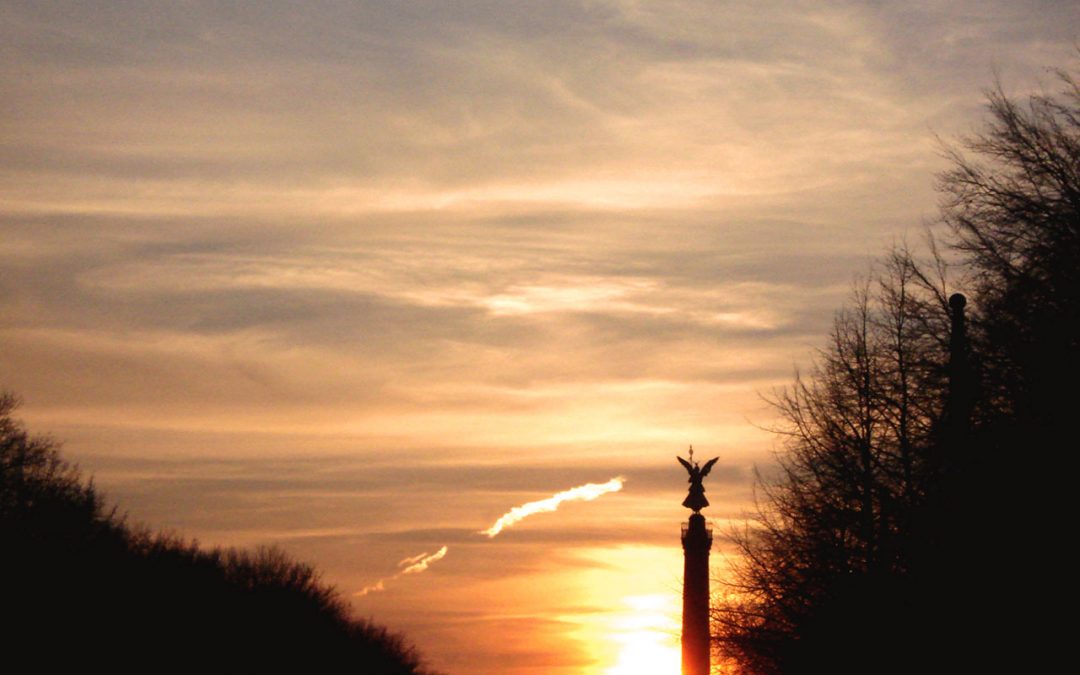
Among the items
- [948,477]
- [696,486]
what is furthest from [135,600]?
[948,477]

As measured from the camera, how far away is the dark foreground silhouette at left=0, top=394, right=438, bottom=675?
53.3 m

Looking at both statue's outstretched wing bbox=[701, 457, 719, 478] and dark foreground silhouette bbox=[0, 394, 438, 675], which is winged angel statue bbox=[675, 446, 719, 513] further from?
dark foreground silhouette bbox=[0, 394, 438, 675]

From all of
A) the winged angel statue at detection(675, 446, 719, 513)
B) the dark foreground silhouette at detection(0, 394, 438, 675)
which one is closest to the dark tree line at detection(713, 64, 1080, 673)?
the winged angel statue at detection(675, 446, 719, 513)

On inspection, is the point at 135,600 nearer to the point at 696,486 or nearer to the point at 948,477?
the point at 696,486

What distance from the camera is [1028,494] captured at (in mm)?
26953

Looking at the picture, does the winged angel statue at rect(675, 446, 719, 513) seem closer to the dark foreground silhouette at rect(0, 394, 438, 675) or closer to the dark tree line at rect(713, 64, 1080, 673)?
the dark tree line at rect(713, 64, 1080, 673)

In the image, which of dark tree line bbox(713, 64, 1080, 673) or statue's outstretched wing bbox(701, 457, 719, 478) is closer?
dark tree line bbox(713, 64, 1080, 673)

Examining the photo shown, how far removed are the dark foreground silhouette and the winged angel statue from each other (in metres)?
22.8

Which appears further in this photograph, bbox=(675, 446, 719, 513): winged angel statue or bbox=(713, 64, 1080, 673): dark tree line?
bbox=(675, 446, 719, 513): winged angel statue

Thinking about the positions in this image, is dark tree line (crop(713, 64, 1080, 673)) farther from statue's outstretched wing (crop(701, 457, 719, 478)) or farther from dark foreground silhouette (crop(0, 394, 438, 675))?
dark foreground silhouette (crop(0, 394, 438, 675))

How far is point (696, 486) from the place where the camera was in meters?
47.5

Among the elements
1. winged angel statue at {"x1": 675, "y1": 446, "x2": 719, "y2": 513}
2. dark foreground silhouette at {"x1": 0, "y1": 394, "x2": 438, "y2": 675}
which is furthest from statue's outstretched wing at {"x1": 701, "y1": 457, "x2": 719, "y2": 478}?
dark foreground silhouette at {"x1": 0, "y1": 394, "x2": 438, "y2": 675}

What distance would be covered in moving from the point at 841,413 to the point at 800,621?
592cm

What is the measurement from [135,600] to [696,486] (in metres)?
27.8
